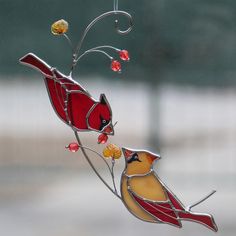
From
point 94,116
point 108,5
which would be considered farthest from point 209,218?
point 108,5

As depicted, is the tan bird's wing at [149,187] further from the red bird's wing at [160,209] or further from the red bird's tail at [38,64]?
the red bird's tail at [38,64]

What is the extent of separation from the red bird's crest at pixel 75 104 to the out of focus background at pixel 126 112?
2.43ft

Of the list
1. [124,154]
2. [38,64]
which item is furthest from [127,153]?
[38,64]

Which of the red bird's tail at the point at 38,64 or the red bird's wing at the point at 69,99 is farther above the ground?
the red bird's tail at the point at 38,64

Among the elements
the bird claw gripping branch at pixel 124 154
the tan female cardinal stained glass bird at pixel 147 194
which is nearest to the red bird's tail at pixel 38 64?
the bird claw gripping branch at pixel 124 154

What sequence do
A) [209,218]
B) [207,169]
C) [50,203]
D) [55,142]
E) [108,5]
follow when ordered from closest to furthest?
[209,218], [108,5], [50,203], [207,169], [55,142]

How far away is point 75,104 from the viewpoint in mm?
747

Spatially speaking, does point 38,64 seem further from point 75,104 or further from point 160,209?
point 160,209

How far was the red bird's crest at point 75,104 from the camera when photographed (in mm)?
745

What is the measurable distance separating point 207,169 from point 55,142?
1.41ft

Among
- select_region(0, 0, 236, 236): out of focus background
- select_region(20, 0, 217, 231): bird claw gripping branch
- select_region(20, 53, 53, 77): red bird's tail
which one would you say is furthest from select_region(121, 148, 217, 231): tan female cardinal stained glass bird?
select_region(0, 0, 236, 236): out of focus background

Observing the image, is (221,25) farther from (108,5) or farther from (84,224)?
(84,224)

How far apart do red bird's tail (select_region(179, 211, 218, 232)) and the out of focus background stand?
77 centimetres

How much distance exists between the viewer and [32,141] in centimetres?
221
